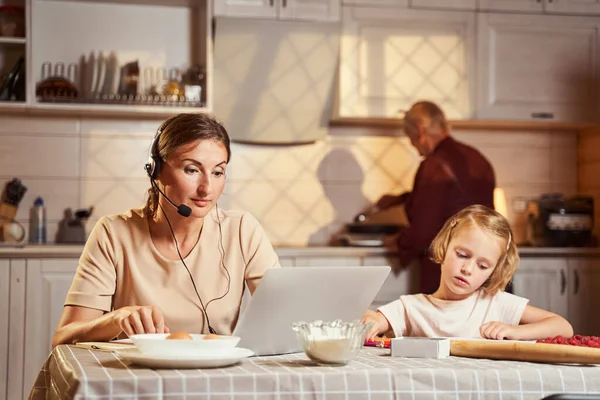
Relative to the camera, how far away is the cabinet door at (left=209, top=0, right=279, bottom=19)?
156 inches

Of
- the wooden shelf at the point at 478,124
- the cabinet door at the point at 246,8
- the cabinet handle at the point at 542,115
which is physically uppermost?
the cabinet door at the point at 246,8

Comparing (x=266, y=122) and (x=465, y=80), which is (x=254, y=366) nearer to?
(x=266, y=122)

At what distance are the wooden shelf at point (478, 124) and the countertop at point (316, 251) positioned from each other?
0.66 meters

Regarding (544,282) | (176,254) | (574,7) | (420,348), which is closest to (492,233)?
(420,348)

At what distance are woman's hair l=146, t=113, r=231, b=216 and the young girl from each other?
0.54 meters

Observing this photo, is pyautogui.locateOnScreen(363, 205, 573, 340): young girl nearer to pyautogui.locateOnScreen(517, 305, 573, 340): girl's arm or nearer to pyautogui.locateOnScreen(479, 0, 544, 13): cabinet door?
pyautogui.locateOnScreen(517, 305, 573, 340): girl's arm

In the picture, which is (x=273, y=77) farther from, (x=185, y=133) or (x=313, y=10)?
(x=185, y=133)

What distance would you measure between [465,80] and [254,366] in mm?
3078

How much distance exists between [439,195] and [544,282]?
74 centimetres

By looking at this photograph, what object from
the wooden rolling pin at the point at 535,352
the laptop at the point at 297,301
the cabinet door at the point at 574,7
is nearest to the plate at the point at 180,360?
the laptop at the point at 297,301

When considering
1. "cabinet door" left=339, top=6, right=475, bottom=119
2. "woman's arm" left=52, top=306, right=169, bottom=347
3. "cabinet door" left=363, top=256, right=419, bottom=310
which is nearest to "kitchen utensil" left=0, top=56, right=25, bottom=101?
"cabinet door" left=339, top=6, right=475, bottom=119

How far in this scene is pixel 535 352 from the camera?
1.43 m

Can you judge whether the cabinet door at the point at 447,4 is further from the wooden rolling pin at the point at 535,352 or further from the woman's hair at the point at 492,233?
the wooden rolling pin at the point at 535,352

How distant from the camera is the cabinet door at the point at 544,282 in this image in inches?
157
